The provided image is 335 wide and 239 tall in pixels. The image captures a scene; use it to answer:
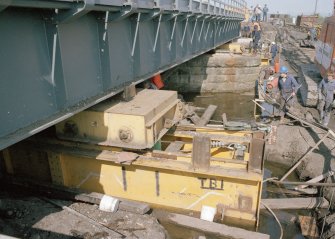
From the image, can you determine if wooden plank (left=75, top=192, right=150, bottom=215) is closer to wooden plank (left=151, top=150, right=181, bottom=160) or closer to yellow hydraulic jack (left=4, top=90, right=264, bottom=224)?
yellow hydraulic jack (left=4, top=90, right=264, bottom=224)

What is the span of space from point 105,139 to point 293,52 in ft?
95.3

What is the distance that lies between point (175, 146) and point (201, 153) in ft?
5.57

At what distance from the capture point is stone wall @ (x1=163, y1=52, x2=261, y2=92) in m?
21.3

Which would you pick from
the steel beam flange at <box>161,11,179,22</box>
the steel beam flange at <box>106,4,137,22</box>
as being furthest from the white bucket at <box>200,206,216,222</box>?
the steel beam flange at <box>161,11,179,22</box>

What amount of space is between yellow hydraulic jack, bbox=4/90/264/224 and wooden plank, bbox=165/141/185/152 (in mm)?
305

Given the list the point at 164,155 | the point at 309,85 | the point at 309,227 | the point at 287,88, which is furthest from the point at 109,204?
the point at 309,85

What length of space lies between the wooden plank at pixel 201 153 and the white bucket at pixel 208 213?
941mm

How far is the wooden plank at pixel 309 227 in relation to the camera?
6805 mm

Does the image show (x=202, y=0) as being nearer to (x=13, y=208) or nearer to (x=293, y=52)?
(x=13, y=208)

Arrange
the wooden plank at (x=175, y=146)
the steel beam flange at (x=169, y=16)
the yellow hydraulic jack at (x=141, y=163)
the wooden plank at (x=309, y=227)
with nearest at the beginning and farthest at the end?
the yellow hydraulic jack at (x=141, y=163) < the wooden plank at (x=309, y=227) < the wooden plank at (x=175, y=146) < the steel beam flange at (x=169, y=16)

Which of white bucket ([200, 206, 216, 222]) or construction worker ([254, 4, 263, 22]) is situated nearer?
white bucket ([200, 206, 216, 222])

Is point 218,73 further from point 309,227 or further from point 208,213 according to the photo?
point 208,213

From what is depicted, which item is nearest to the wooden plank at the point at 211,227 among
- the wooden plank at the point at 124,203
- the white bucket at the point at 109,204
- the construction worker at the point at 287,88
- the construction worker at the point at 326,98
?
the wooden plank at the point at 124,203

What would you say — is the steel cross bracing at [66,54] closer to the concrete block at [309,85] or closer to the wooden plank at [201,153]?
the wooden plank at [201,153]
